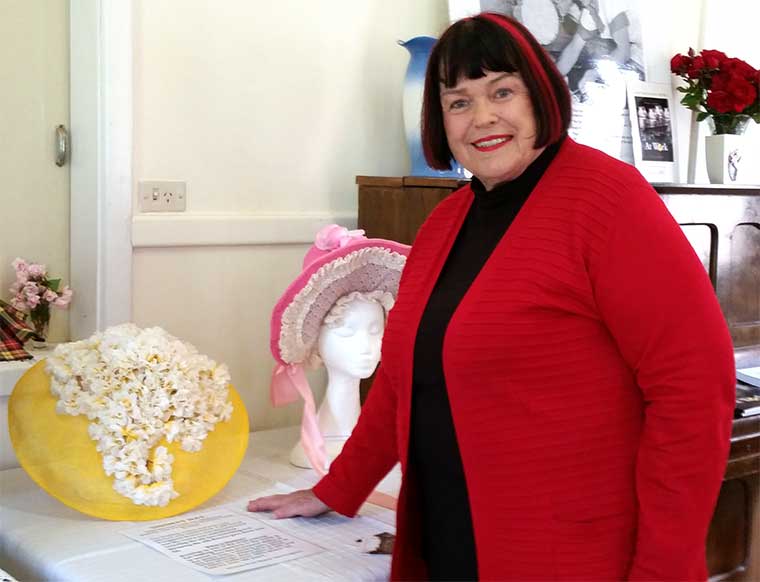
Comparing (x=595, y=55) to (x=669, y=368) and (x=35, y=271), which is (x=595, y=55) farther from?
(x=669, y=368)

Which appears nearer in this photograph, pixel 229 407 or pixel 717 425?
pixel 717 425

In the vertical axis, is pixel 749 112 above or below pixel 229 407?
above

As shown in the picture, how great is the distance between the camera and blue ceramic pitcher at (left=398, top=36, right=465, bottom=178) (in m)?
2.42

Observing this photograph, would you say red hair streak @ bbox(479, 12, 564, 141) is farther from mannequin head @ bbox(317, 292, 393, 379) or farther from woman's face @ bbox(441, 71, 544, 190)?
mannequin head @ bbox(317, 292, 393, 379)

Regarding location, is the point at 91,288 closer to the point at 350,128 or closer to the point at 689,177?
the point at 350,128

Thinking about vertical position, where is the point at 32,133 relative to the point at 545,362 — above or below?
above

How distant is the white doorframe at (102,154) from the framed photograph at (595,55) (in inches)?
48.3

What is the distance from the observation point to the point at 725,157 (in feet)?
9.80

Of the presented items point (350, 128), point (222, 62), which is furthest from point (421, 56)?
point (222, 62)

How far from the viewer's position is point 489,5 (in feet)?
8.83

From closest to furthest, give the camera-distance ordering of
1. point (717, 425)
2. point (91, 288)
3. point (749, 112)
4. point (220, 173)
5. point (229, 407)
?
point (717, 425)
point (229, 407)
point (91, 288)
point (220, 173)
point (749, 112)

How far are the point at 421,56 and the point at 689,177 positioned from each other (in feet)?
4.57

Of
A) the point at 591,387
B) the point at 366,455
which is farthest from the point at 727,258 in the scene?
the point at 591,387

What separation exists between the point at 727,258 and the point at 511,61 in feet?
4.92
